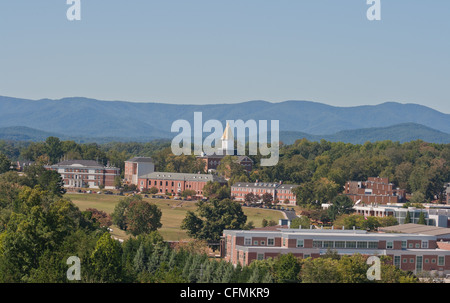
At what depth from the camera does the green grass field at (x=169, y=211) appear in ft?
279

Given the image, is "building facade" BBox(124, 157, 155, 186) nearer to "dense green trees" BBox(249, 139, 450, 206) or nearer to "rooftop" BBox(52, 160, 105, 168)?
→ "rooftop" BBox(52, 160, 105, 168)

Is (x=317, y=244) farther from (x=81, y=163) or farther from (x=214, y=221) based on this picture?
(x=81, y=163)

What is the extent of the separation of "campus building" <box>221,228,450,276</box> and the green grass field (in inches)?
757

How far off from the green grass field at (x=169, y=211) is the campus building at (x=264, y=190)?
12687mm

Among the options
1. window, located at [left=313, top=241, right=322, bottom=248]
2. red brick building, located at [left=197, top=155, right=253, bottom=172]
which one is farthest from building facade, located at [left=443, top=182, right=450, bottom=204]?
window, located at [left=313, top=241, right=322, bottom=248]

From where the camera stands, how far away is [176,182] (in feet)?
443

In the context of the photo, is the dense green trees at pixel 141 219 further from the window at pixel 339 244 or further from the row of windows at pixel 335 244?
the window at pixel 339 244

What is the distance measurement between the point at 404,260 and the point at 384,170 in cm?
8117

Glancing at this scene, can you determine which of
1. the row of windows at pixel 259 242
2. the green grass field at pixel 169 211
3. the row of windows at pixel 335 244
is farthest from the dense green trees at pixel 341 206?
the row of windows at pixel 259 242

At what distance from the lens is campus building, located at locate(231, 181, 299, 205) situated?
12519 cm

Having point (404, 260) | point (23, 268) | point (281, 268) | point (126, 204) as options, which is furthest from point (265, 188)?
point (23, 268)

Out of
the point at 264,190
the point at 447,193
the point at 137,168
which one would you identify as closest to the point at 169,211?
the point at 264,190

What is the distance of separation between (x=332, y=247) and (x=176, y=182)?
7537cm
